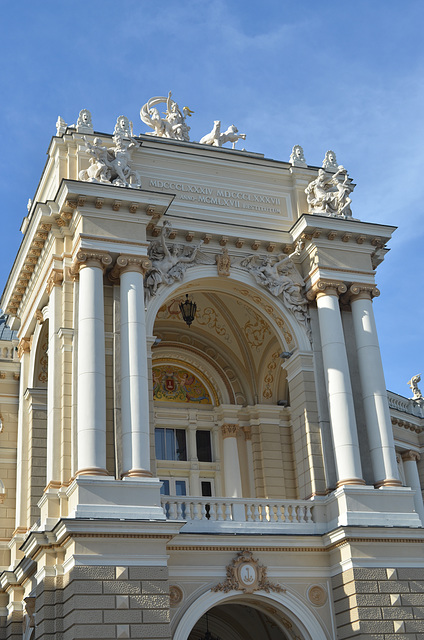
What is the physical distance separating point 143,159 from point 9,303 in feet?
20.6

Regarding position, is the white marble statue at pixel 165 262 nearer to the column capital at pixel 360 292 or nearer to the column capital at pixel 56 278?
the column capital at pixel 56 278

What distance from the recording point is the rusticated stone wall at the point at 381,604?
18797mm

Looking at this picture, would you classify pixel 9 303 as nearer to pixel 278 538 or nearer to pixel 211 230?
pixel 211 230

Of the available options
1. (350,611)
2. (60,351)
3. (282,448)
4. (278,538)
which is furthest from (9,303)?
(350,611)

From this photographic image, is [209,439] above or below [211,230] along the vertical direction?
below

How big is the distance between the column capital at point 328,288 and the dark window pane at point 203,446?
6.22 m

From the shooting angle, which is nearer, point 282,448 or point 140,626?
point 140,626

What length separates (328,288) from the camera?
22.3 m

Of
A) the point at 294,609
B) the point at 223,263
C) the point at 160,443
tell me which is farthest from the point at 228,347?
the point at 294,609

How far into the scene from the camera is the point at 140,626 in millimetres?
17219

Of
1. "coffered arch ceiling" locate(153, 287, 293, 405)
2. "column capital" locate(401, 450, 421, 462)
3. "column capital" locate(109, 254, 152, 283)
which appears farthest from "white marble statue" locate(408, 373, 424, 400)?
"column capital" locate(109, 254, 152, 283)

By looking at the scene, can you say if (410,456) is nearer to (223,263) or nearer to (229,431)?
(229,431)

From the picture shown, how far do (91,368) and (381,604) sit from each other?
808cm

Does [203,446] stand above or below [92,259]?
below
